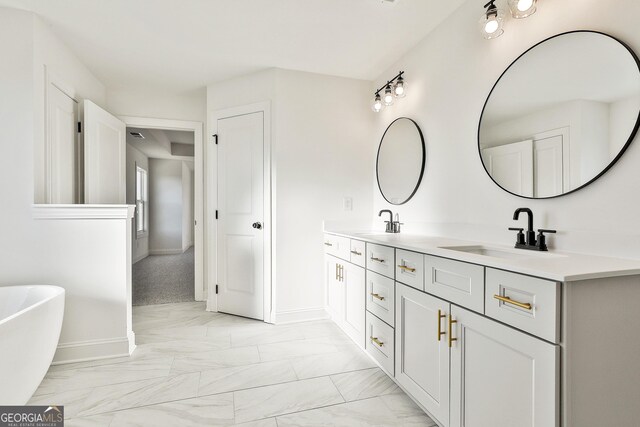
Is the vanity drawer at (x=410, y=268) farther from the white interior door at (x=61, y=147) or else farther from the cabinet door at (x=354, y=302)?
the white interior door at (x=61, y=147)

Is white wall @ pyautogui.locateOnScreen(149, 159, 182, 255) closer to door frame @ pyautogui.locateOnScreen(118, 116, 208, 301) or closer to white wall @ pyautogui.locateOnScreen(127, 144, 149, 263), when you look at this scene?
white wall @ pyautogui.locateOnScreen(127, 144, 149, 263)

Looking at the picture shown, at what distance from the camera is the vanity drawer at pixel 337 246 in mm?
2471

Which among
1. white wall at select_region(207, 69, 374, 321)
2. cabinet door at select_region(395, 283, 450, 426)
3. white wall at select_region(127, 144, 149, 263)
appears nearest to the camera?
cabinet door at select_region(395, 283, 450, 426)

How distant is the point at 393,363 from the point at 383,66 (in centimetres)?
251

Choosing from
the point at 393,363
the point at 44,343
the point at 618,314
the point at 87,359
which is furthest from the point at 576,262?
the point at 87,359

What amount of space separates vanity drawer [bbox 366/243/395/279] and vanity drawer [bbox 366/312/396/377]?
0.32 m

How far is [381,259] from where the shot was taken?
194cm

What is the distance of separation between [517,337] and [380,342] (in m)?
1.03

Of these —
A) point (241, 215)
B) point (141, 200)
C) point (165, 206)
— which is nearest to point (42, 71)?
point (241, 215)

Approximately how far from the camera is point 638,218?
1160mm

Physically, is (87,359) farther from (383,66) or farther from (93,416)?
(383,66)

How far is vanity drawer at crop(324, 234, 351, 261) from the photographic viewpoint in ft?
8.11

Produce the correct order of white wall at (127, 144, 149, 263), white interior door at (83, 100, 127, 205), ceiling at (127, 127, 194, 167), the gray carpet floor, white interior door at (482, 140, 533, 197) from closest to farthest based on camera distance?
white interior door at (482, 140, 533, 197), white interior door at (83, 100, 127, 205), the gray carpet floor, ceiling at (127, 127, 194, 167), white wall at (127, 144, 149, 263)

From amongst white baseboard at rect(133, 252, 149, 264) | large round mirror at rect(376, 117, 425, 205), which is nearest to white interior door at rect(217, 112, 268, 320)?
large round mirror at rect(376, 117, 425, 205)
